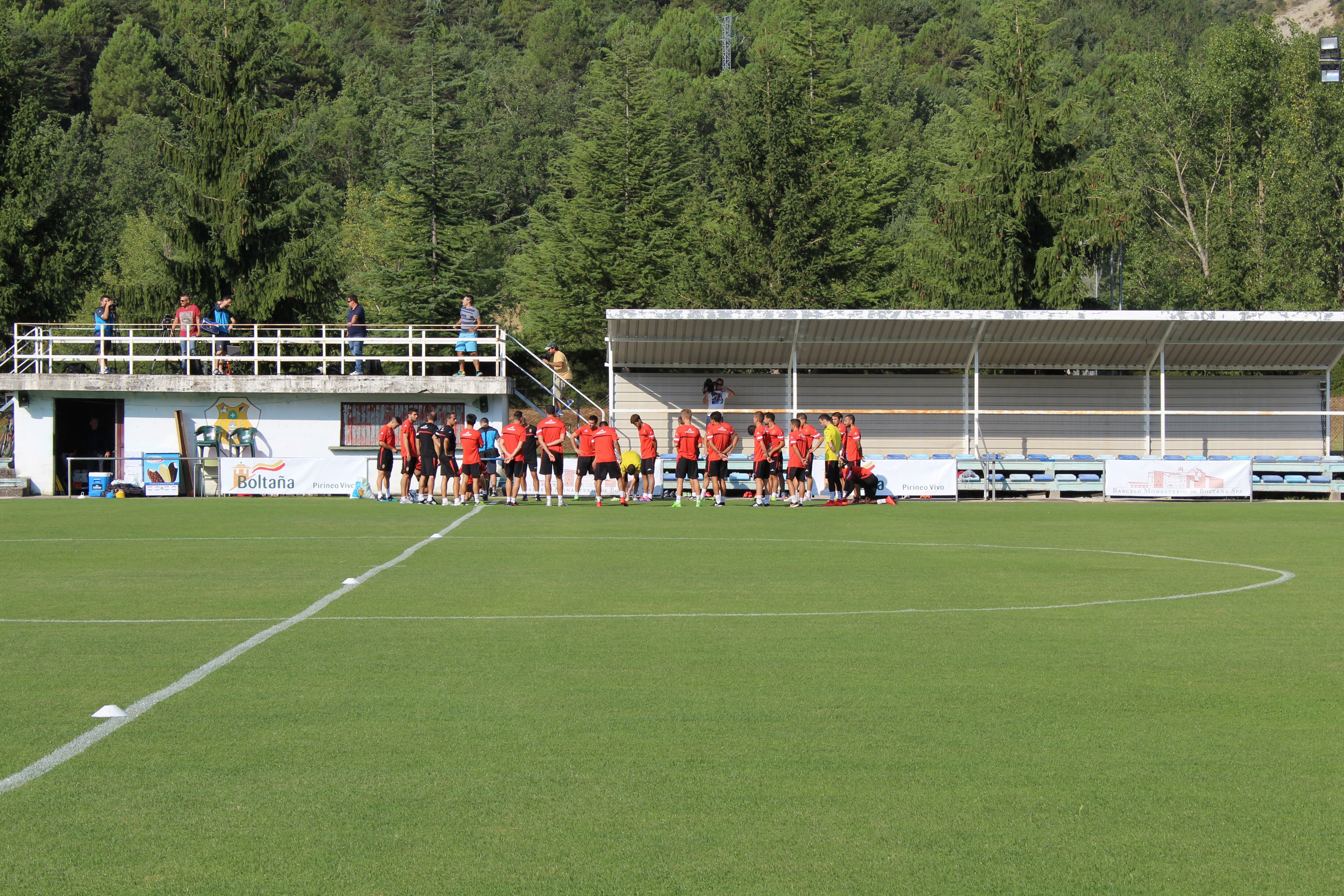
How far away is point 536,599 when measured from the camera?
11.5 m

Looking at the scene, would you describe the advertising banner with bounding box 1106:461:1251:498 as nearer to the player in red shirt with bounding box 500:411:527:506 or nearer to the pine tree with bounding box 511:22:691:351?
the player in red shirt with bounding box 500:411:527:506

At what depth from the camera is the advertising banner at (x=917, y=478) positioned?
1150 inches

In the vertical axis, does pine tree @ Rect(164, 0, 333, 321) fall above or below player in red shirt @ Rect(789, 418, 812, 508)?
above

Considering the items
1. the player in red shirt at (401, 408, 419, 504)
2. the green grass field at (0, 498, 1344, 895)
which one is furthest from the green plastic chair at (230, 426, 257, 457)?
the green grass field at (0, 498, 1344, 895)

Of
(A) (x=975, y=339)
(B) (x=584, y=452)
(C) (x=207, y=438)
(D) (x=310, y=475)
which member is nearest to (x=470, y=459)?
(B) (x=584, y=452)

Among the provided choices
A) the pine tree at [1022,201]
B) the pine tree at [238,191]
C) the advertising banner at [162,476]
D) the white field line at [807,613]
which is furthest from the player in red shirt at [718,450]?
the pine tree at [238,191]

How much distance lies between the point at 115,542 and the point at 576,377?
38154mm

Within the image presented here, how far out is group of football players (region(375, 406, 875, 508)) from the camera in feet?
85.8

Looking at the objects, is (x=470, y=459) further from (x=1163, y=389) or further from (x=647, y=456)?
(x=1163, y=389)

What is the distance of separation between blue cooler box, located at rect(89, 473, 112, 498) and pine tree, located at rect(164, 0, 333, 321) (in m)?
14.1

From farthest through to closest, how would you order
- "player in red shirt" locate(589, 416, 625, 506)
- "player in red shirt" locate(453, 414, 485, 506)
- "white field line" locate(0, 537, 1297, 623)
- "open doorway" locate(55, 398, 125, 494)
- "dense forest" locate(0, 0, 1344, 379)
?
"dense forest" locate(0, 0, 1344, 379) < "open doorway" locate(55, 398, 125, 494) < "player in red shirt" locate(589, 416, 625, 506) < "player in red shirt" locate(453, 414, 485, 506) < "white field line" locate(0, 537, 1297, 623)

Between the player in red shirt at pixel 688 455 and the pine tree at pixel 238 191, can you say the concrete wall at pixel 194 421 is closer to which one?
the player in red shirt at pixel 688 455

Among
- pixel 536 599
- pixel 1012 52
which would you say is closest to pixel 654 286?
pixel 1012 52

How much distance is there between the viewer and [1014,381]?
118ft
